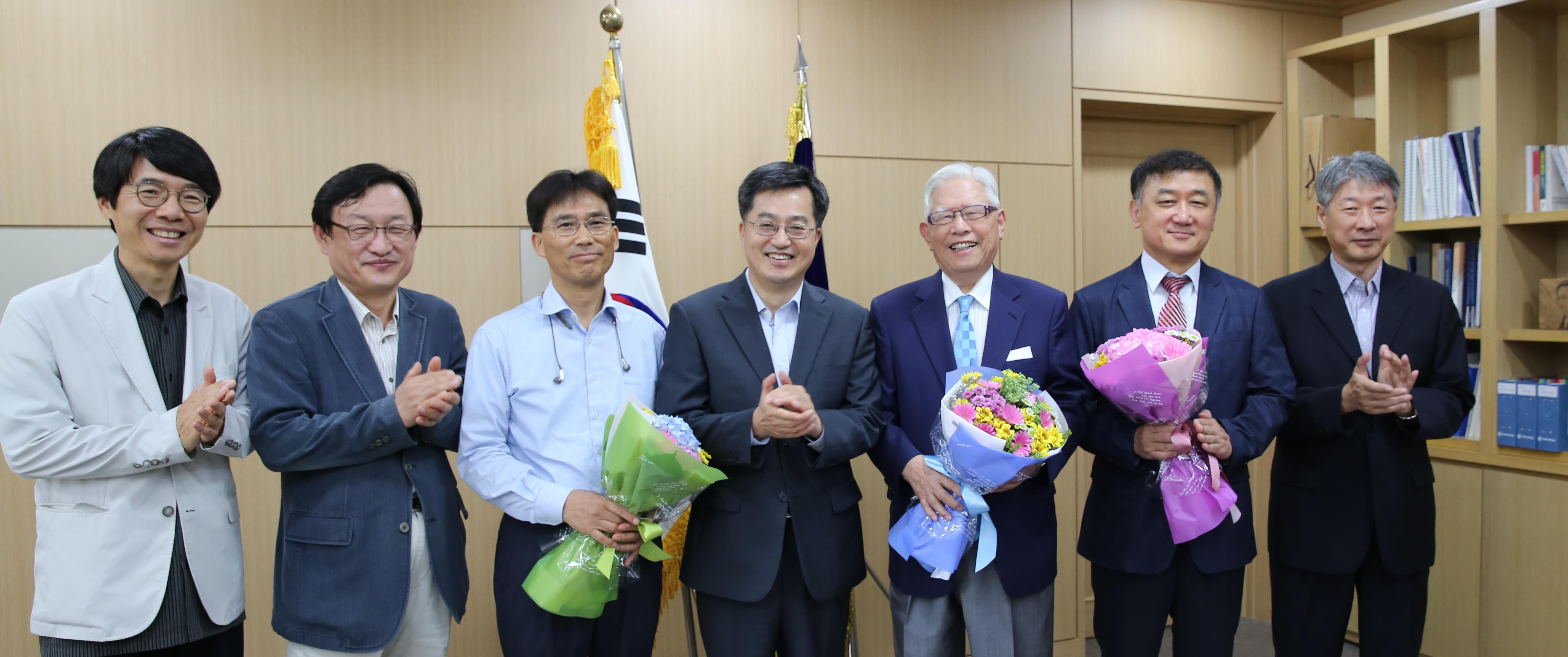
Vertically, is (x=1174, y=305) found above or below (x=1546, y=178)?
below

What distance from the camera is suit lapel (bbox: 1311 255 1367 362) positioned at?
104 inches

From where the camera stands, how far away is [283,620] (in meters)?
1.94

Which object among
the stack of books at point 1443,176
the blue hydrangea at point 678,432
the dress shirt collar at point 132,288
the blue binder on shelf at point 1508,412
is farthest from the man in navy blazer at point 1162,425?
the dress shirt collar at point 132,288

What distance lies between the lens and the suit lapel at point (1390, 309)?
2654 millimetres

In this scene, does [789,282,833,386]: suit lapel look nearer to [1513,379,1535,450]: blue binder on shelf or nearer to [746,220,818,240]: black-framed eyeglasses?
[746,220,818,240]: black-framed eyeglasses

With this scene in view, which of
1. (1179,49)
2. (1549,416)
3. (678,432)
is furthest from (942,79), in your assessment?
(1549,416)

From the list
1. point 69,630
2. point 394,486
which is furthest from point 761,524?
point 69,630

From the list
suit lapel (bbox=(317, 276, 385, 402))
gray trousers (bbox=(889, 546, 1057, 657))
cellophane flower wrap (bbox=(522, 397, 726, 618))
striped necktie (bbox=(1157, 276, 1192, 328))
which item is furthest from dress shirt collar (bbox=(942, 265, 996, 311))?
suit lapel (bbox=(317, 276, 385, 402))

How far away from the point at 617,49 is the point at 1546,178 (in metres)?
3.74

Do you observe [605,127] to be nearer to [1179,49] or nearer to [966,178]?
[966,178]

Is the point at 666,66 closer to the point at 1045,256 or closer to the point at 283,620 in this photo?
the point at 1045,256

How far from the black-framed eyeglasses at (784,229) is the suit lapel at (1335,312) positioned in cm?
169

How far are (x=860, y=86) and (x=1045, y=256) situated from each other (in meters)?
1.19

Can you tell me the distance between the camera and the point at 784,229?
85.2 inches
